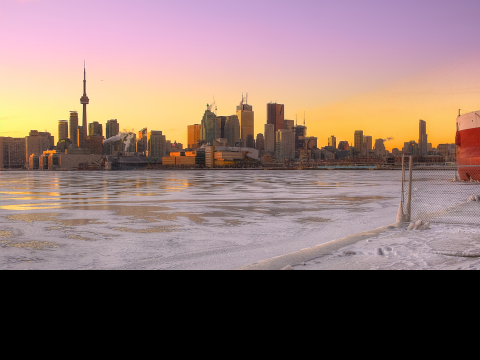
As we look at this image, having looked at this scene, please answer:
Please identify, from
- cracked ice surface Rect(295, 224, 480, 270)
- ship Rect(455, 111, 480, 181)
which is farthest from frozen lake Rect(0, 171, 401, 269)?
ship Rect(455, 111, 480, 181)

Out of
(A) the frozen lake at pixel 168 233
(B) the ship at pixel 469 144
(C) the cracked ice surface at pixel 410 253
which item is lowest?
(A) the frozen lake at pixel 168 233

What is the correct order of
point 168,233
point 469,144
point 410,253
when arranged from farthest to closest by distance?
point 469,144
point 168,233
point 410,253

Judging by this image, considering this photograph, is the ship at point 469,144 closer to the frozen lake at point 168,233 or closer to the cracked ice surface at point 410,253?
the frozen lake at point 168,233

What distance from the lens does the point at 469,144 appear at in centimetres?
3828

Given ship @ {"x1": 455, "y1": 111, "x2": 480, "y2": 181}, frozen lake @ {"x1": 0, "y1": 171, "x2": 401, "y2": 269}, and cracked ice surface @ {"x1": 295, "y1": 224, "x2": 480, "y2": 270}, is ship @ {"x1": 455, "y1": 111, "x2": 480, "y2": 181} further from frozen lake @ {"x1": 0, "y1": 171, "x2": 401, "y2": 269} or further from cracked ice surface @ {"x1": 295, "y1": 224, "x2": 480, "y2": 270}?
cracked ice surface @ {"x1": 295, "y1": 224, "x2": 480, "y2": 270}

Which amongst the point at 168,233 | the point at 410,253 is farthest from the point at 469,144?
the point at 168,233

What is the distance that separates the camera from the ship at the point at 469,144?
3568 centimetres

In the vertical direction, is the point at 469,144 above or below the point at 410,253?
above

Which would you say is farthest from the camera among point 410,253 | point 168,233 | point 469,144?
point 469,144

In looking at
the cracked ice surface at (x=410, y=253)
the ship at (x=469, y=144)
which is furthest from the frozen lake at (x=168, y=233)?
the ship at (x=469, y=144)

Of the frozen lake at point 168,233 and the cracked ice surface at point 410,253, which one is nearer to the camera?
the cracked ice surface at point 410,253

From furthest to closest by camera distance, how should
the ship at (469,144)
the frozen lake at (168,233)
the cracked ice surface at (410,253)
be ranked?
the ship at (469,144) < the frozen lake at (168,233) < the cracked ice surface at (410,253)

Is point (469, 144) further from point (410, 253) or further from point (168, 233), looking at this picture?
point (168, 233)
